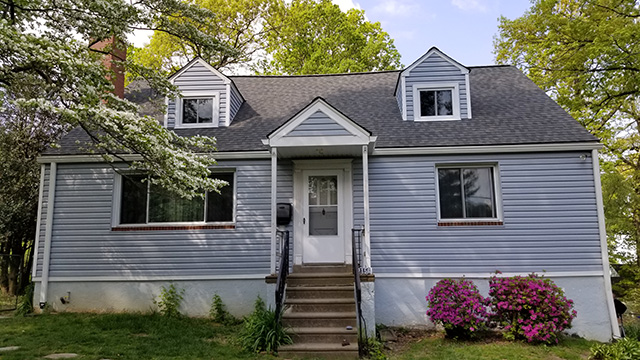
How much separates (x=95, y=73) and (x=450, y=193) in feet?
22.8

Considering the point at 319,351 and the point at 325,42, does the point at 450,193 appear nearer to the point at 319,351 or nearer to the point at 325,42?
the point at 319,351

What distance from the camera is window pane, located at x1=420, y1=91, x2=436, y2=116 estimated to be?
9.39 meters

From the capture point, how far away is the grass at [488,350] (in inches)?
238

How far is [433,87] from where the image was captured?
9359 millimetres

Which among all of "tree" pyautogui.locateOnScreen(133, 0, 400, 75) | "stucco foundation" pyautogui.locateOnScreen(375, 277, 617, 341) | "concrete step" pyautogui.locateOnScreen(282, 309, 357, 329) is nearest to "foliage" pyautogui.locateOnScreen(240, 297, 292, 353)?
"concrete step" pyautogui.locateOnScreen(282, 309, 357, 329)

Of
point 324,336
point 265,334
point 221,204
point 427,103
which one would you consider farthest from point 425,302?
point 221,204

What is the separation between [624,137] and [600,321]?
1089 cm

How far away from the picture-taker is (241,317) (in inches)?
320

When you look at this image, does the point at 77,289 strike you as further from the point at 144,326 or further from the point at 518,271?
the point at 518,271

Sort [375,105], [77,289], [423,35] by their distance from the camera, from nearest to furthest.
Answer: [77,289] → [375,105] → [423,35]

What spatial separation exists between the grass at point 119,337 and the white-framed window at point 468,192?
490 centimetres

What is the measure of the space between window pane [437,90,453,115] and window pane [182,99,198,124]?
5.94 metres

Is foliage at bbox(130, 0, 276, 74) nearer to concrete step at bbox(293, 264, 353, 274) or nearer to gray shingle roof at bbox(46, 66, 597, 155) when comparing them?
gray shingle roof at bbox(46, 66, 597, 155)

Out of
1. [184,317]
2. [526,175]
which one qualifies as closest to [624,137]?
[526,175]
